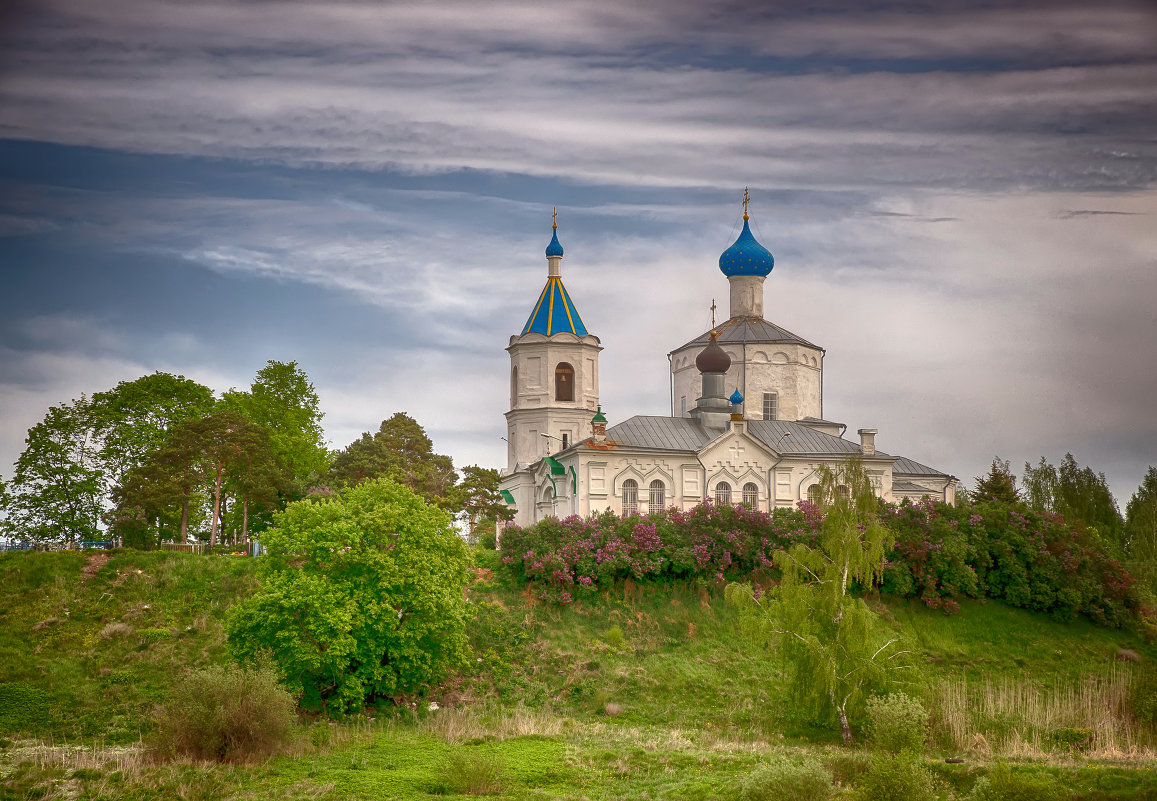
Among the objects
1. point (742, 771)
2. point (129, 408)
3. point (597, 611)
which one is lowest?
point (742, 771)

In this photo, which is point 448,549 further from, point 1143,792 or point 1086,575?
point 1086,575

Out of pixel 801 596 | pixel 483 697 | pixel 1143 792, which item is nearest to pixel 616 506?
pixel 483 697

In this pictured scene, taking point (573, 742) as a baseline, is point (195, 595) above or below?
above

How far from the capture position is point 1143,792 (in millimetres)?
19469

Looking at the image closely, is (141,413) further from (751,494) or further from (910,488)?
(910,488)

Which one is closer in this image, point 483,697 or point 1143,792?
point 1143,792

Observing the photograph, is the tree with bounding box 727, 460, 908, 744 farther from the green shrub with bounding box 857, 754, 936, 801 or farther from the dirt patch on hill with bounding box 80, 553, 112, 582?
the dirt patch on hill with bounding box 80, 553, 112, 582

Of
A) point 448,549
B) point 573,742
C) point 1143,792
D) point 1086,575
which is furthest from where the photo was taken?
point 1086,575

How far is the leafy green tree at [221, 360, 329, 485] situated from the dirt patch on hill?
1275cm

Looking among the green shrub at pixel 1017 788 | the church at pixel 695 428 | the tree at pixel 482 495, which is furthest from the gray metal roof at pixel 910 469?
the green shrub at pixel 1017 788

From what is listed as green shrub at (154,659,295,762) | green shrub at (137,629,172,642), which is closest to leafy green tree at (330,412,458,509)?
green shrub at (137,629,172,642)

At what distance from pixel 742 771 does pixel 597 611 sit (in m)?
14.4

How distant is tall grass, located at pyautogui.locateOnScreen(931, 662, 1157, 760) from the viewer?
1025 inches

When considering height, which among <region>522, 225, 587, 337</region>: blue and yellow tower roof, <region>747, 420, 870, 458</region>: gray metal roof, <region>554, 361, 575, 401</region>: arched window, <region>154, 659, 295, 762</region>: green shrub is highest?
<region>522, 225, 587, 337</region>: blue and yellow tower roof
